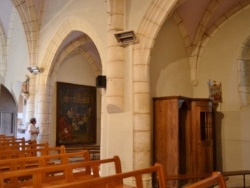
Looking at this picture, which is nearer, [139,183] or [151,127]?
[139,183]

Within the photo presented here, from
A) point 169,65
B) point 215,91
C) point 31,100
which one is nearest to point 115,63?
point 169,65

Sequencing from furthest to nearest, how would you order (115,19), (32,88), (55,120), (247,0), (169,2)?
(55,120), (32,88), (247,0), (115,19), (169,2)

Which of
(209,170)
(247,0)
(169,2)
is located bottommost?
(209,170)

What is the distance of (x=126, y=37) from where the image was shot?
470cm

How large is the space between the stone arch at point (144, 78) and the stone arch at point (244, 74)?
2.19m

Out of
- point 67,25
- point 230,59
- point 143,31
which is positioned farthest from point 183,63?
point 67,25

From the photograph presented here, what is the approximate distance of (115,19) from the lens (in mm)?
4898

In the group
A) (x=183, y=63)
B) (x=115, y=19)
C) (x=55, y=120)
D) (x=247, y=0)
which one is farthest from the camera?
(x=55, y=120)

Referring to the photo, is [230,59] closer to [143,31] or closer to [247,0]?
[247,0]

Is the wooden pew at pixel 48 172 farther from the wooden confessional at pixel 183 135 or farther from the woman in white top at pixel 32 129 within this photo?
the woman in white top at pixel 32 129

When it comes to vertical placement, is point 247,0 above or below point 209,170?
above

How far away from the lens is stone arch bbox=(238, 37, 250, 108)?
5700 millimetres

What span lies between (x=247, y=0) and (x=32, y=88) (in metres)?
5.85

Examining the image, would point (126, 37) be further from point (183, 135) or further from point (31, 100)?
point (31, 100)
